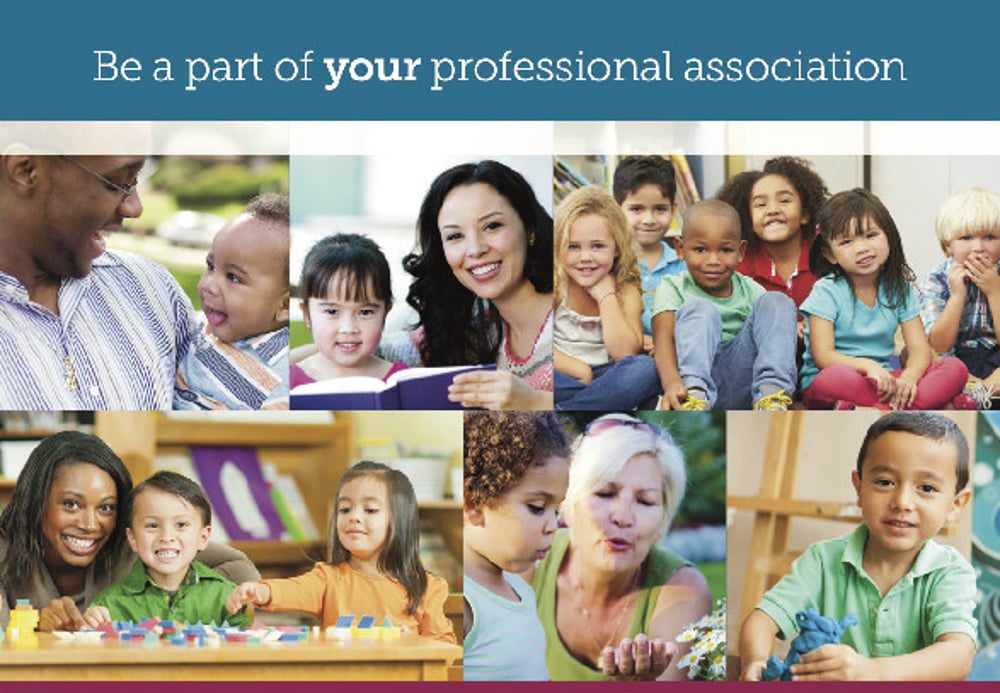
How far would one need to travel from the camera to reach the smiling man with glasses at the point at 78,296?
555 centimetres

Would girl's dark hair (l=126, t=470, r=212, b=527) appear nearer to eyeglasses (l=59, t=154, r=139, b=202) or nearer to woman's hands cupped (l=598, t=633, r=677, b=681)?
eyeglasses (l=59, t=154, r=139, b=202)

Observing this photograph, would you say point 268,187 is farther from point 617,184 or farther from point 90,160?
point 617,184

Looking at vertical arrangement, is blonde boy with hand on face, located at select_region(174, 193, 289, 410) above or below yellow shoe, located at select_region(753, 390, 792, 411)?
above

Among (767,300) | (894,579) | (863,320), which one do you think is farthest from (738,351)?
(894,579)

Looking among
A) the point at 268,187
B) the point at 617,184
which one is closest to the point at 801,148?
the point at 617,184

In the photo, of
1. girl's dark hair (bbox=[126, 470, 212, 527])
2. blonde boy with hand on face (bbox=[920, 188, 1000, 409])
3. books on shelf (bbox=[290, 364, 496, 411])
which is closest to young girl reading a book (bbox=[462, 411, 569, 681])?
books on shelf (bbox=[290, 364, 496, 411])

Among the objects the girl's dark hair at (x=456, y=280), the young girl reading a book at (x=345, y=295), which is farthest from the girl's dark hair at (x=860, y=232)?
the young girl reading a book at (x=345, y=295)

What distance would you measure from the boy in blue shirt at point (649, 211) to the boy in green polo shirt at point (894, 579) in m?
0.92

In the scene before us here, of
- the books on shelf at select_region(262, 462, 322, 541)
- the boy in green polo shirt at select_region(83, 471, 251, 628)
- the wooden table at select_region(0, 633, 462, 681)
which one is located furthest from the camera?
the books on shelf at select_region(262, 462, 322, 541)

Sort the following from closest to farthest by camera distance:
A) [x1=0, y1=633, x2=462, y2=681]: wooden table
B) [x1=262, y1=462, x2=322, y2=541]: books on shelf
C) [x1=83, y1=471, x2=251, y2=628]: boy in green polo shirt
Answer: [x1=0, y1=633, x2=462, y2=681]: wooden table, [x1=83, y1=471, x2=251, y2=628]: boy in green polo shirt, [x1=262, y1=462, x2=322, y2=541]: books on shelf

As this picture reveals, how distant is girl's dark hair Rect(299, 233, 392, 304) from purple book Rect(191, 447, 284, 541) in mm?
696

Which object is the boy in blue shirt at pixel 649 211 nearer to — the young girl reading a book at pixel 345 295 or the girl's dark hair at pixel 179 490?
the young girl reading a book at pixel 345 295

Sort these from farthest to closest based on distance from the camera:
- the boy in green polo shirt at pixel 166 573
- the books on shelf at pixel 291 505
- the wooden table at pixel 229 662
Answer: the books on shelf at pixel 291 505
the boy in green polo shirt at pixel 166 573
the wooden table at pixel 229 662

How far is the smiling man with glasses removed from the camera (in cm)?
555
